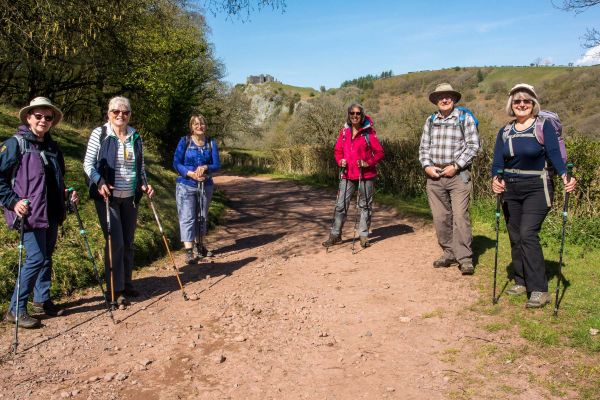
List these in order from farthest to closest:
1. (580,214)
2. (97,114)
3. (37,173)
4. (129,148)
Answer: (97,114), (580,214), (129,148), (37,173)

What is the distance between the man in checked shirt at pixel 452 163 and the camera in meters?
6.01

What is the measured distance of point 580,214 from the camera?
7824 millimetres

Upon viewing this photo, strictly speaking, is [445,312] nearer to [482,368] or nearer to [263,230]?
[482,368]

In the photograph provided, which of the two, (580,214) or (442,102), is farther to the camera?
(580,214)

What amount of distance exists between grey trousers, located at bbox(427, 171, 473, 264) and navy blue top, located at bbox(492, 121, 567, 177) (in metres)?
0.97

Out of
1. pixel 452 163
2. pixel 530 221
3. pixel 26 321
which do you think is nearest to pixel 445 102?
pixel 452 163

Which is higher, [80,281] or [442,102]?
[442,102]

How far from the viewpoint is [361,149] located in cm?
739

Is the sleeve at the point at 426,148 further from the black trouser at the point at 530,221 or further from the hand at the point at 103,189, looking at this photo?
the hand at the point at 103,189

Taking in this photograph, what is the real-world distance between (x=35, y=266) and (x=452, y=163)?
16.2ft

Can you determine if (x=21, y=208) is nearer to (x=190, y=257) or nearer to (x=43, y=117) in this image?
(x=43, y=117)

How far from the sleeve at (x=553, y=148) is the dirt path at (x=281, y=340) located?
5.50 feet

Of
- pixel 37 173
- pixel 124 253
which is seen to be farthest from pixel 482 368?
pixel 37 173

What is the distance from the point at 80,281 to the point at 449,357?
4.44 m
